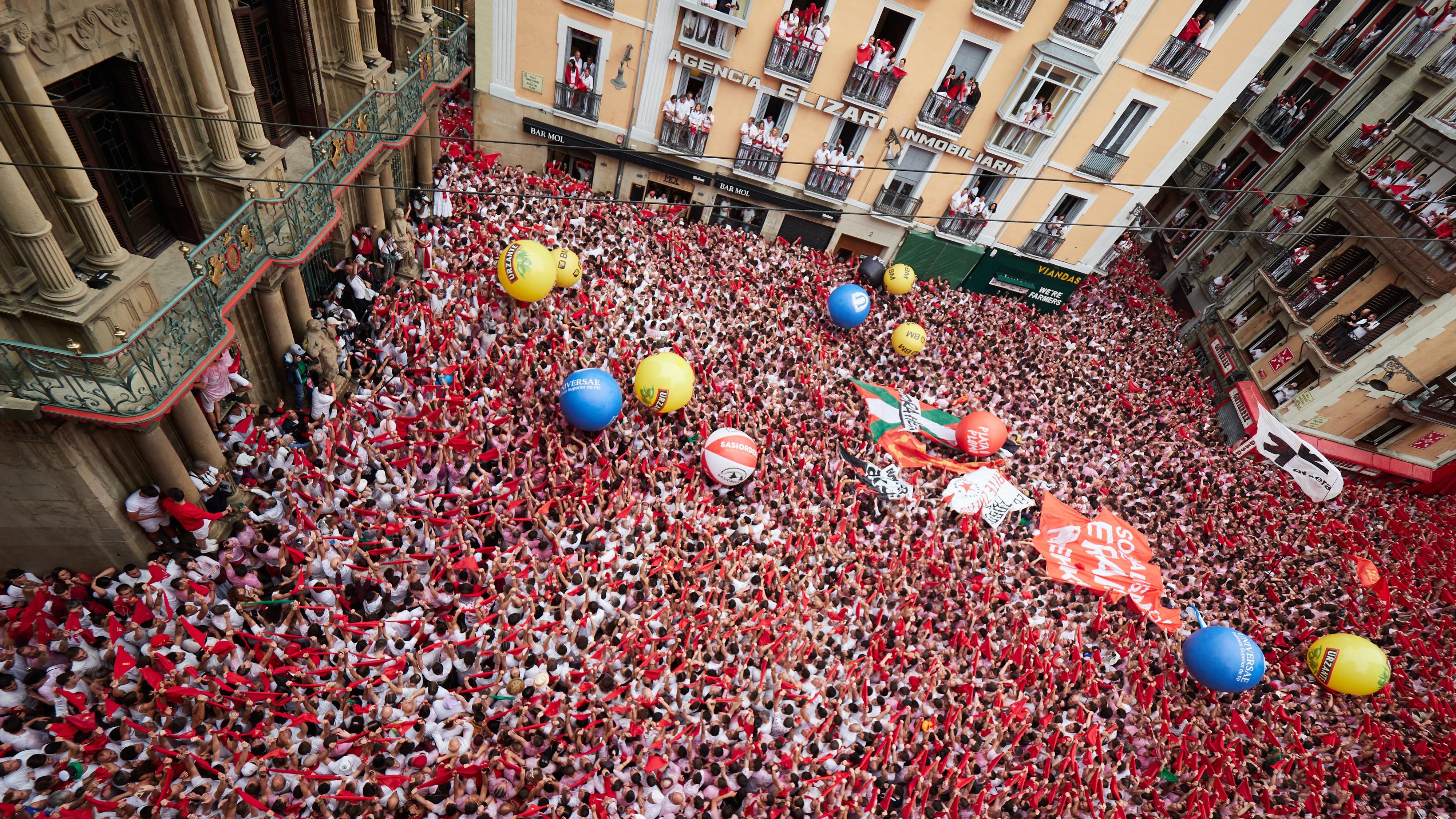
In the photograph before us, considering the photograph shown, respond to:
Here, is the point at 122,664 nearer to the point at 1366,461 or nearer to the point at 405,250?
the point at 405,250

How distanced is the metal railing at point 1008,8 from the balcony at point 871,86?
8.71 ft

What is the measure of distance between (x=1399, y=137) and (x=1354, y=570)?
1357cm

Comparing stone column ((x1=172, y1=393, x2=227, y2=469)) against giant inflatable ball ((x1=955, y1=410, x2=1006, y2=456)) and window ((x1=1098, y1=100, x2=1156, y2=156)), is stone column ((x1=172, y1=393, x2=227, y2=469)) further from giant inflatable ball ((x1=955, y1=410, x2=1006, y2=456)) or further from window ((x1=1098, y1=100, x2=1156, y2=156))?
window ((x1=1098, y1=100, x2=1156, y2=156))

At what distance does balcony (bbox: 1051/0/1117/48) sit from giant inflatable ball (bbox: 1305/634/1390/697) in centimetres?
1565

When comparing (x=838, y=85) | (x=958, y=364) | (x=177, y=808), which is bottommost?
(x=958, y=364)

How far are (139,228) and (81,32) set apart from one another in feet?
8.29

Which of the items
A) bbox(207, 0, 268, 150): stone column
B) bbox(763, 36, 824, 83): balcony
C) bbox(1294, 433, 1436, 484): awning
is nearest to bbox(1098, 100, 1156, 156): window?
bbox(763, 36, 824, 83): balcony

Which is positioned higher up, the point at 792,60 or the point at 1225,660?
the point at 792,60

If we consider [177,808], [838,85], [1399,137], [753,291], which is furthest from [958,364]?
[177,808]

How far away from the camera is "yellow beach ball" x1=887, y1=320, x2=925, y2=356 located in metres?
17.6

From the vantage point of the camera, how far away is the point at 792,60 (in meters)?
17.7

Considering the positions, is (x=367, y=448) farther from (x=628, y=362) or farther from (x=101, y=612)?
(x=628, y=362)

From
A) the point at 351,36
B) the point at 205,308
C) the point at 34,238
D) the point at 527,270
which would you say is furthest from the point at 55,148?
the point at 527,270

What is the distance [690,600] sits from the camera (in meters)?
9.87
